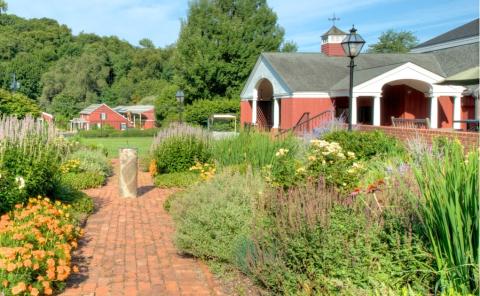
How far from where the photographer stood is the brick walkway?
204 inches

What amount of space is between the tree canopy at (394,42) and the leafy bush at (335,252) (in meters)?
63.3

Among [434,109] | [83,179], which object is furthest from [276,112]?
[83,179]

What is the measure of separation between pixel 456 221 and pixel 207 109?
39402 mm

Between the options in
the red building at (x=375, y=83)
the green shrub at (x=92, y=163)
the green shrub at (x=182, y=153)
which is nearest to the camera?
the green shrub at (x=182, y=153)

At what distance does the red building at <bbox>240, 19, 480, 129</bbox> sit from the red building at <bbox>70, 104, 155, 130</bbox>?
42.1 meters

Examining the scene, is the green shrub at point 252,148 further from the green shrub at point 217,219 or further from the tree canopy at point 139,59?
the tree canopy at point 139,59

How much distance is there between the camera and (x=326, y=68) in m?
28.3

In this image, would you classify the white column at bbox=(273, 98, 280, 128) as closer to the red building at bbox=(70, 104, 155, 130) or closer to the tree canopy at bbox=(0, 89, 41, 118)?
the tree canopy at bbox=(0, 89, 41, 118)

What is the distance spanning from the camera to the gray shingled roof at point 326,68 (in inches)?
976

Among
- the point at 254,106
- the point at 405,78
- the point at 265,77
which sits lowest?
the point at 254,106

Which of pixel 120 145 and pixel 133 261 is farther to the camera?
pixel 120 145

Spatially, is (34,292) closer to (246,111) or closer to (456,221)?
(456,221)

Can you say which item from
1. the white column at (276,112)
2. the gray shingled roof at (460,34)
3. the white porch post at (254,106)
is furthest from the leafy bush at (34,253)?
the white porch post at (254,106)

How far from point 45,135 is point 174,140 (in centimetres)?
516
